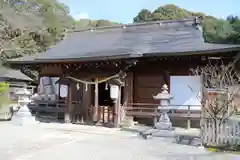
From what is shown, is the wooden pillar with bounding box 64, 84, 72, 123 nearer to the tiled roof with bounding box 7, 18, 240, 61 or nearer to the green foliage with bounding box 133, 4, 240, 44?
the tiled roof with bounding box 7, 18, 240, 61

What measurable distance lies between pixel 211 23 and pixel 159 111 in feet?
85.0

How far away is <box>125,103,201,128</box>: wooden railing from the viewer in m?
11.2

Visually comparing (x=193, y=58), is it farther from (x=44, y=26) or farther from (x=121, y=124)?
(x=44, y=26)

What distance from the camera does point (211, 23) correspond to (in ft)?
112

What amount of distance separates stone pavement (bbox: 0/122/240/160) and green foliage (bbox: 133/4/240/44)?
1174 cm

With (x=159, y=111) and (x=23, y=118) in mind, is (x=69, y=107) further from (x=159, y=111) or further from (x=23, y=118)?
(x=159, y=111)

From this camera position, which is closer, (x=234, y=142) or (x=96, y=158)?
(x=96, y=158)

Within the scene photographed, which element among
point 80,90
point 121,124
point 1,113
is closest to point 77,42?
point 80,90

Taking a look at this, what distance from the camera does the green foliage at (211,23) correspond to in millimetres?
25438

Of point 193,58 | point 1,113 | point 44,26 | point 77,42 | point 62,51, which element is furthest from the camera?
point 44,26

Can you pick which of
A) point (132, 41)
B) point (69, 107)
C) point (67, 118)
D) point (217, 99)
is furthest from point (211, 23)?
point (217, 99)

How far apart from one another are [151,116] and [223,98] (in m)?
3.65

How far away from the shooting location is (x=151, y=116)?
38.4 feet

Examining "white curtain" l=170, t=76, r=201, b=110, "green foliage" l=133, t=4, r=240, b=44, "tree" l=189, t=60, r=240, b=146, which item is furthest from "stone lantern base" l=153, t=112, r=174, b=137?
"green foliage" l=133, t=4, r=240, b=44
